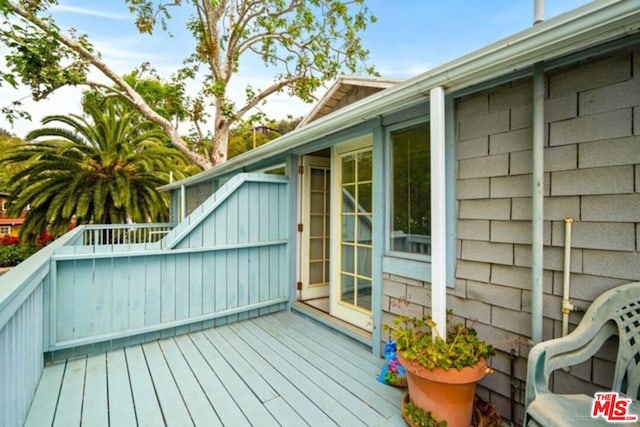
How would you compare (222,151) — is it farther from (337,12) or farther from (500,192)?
(500,192)

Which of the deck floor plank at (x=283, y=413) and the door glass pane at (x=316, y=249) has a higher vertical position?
the door glass pane at (x=316, y=249)

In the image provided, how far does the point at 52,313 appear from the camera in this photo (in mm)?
2463

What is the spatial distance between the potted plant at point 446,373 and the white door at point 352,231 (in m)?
1.21

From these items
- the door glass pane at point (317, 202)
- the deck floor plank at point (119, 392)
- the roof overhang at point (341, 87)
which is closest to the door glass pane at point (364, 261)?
the door glass pane at point (317, 202)

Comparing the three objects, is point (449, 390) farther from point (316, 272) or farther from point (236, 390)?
point (316, 272)

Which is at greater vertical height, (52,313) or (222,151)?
(222,151)

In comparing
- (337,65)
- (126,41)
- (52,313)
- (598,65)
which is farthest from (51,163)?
(598,65)

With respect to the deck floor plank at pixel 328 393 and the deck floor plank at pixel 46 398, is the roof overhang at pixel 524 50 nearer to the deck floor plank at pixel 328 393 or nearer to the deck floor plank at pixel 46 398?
the deck floor plank at pixel 328 393

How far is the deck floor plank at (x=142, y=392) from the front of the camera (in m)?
1.86

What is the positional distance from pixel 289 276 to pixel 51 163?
25.8ft

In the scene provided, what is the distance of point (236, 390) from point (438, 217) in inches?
71.5

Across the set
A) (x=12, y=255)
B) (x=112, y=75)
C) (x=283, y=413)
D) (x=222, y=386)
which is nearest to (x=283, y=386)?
(x=283, y=413)

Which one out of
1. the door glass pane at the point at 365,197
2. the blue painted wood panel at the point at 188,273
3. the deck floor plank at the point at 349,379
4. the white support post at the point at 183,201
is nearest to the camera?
the deck floor plank at the point at 349,379

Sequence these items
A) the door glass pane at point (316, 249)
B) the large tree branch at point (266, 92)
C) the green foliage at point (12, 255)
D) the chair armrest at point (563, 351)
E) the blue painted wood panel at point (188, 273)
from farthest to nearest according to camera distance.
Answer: the green foliage at point (12, 255)
the large tree branch at point (266, 92)
the door glass pane at point (316, 249)
the blue painted wood panel at point (188, 273)
the chair armrest at point (563, 351)
